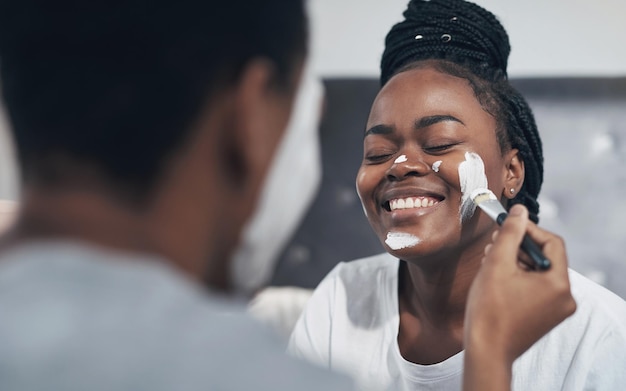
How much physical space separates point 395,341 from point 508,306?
411mm

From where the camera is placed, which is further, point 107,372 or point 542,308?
point 542,308

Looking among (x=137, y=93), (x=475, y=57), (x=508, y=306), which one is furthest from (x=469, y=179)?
(x=137, y=93)

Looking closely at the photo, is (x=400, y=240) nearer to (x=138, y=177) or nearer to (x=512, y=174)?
(x=512, y=174)

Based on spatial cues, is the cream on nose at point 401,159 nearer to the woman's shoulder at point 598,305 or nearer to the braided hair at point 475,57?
the braided hair at point 475,57

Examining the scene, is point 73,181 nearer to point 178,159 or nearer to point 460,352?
point 178,159

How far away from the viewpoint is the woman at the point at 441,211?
951 mm

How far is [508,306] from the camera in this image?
0.67 metres

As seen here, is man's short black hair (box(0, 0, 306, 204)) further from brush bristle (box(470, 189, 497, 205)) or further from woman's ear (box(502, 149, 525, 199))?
woman's ear (box(502, 149, 525, 199))

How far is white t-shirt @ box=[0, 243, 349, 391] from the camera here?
350 millimetres

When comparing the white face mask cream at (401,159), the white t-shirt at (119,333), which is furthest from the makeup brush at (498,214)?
the white t-shirt at (119,333)

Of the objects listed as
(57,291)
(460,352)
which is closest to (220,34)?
(57,291)

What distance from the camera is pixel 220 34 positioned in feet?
1.36

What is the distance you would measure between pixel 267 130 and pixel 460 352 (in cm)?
65

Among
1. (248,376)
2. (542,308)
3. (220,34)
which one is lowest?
(542,308)
